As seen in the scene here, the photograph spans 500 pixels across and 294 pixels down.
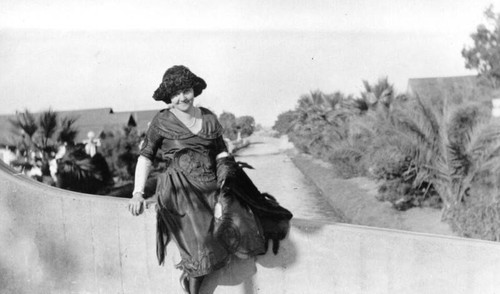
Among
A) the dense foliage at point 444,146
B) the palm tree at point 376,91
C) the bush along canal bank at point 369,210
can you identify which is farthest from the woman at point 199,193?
the palm tree at point 376,91

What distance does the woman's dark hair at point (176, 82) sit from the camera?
3.16 meters

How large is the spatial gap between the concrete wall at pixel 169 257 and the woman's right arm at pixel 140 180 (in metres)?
0.23

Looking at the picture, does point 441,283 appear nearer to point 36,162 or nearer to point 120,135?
point 36,162

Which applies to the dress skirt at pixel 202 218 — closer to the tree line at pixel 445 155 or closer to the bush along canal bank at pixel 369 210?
the tree line at pixel 445 155

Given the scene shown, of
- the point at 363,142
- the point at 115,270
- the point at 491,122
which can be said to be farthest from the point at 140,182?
the point at 363,142

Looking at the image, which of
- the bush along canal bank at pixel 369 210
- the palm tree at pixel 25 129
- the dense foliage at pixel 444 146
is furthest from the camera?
the palm tree at pixel 25 129

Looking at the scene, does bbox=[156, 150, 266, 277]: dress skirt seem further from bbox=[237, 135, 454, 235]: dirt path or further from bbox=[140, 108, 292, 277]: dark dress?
bbox=[237, 135, 454, 235]: dirt path

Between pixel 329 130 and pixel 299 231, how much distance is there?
25.2m

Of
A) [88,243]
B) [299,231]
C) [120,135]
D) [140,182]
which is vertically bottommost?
[120,135]

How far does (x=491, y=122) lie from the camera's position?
10.6 meters

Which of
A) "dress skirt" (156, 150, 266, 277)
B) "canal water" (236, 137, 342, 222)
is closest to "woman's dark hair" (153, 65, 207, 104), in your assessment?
"dress skirt" (156, 150, 266, 277)

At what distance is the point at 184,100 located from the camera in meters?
3.22

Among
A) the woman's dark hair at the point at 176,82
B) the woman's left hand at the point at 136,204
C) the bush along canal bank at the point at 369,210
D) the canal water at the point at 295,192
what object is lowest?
the canal water at the point at 295,192

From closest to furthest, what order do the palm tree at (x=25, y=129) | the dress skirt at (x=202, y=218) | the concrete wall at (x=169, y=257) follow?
1. the concrete wall at (x=169, y=257)
2. the dress skirt at (x=202, y=218)
3. the palm tree at (x=25, y=129)
